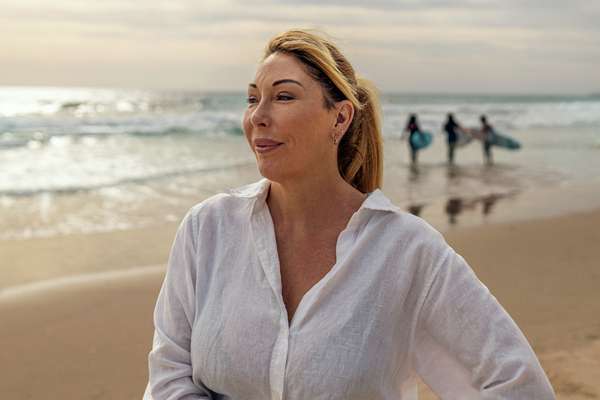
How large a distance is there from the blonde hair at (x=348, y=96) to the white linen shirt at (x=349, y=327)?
0.18 meters

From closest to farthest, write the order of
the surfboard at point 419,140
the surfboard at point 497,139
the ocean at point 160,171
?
the ocean at point 160,171, the surfboard at point 419,140, the surfboard at point 497,139

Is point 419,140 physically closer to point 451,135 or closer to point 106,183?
point 451,135

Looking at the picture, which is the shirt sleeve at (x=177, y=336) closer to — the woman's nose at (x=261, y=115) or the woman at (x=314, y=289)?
the woman at (x=314, y=289)

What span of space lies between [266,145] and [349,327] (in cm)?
53

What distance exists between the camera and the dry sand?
464cm

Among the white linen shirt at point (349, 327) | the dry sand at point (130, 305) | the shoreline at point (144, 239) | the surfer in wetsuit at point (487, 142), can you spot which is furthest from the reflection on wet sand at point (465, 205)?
the white linen shirt at point (349, 327)

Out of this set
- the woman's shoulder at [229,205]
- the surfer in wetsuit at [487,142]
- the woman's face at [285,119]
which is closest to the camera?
the woman's face at [285,119]

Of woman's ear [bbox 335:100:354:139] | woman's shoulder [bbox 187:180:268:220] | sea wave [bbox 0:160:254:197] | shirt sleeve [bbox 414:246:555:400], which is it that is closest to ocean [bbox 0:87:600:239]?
sea wave [bbox 0:160:254:197]

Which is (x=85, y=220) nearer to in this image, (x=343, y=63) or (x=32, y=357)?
(x=32, y=357)

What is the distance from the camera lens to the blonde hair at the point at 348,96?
2049 mm

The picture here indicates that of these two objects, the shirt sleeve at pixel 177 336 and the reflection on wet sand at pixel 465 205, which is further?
the reflection on wet sand at pixel 465 205

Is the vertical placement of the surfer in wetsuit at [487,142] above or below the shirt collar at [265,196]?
below

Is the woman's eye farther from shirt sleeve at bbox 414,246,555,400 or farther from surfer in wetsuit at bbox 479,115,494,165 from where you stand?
surfer in wetsuit at bbox 479,115,494,165

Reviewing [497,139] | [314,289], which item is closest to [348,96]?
[314,289]
